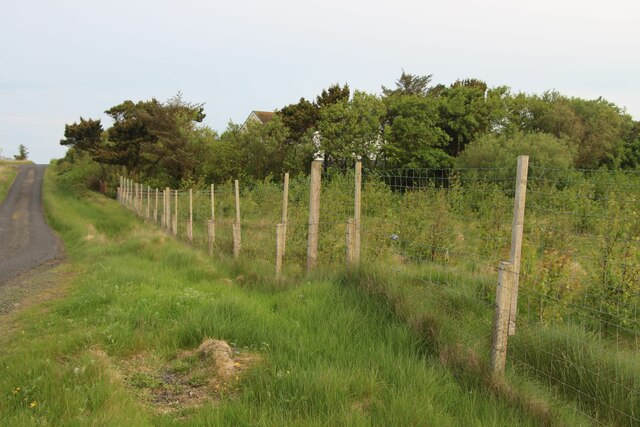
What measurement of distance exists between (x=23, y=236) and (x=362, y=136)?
24.8m

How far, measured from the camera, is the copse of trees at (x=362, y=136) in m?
38.0

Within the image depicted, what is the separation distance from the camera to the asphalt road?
44.8 ft

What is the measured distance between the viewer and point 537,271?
20.7 ft

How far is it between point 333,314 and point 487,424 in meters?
2.23

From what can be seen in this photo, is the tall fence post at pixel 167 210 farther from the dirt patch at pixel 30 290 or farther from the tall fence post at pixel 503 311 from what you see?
the tall fence post at pixel 503 311

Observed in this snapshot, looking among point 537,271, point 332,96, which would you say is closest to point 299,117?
point 332,96

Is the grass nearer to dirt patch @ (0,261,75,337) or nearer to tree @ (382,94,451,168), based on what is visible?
dirt patch @ (0,261,75,337)

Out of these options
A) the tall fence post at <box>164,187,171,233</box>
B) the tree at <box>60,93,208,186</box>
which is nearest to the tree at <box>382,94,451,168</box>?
the tree at <box>60,93,208,186</box>

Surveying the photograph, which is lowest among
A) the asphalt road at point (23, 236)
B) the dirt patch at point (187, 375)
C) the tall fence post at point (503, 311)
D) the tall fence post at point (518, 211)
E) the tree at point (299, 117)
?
the asphalt road at point (23, 236)

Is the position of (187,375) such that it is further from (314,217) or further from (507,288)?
(314,217)

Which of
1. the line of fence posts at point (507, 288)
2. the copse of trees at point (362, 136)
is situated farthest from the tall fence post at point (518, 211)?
the copse of trees at point (362, 136)

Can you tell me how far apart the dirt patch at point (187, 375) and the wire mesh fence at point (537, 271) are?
1968 mm

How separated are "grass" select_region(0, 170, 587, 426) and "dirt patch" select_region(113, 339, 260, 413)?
2 cm

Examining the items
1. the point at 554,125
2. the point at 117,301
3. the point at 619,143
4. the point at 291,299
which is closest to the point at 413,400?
the point at 291,299
